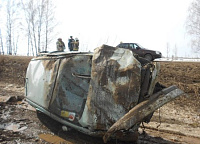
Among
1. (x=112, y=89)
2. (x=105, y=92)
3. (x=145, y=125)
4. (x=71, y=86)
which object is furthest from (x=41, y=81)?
(x=145, y=125)

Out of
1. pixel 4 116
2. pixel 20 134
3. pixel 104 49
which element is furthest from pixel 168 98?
pixel 4 116

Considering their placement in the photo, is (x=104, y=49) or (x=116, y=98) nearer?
(x=116, y=98)

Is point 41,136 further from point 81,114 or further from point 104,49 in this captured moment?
point 104,49

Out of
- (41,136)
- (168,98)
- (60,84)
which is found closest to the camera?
(168,98)

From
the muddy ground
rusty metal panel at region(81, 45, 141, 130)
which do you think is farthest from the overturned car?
the muddy ground

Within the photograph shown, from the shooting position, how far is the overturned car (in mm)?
2850

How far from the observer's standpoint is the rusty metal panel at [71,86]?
335cm

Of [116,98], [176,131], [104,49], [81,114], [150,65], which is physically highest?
[104,49]

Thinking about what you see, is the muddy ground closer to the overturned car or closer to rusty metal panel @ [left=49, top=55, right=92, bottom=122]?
the overturned car

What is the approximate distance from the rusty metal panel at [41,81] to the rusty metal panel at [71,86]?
0.18m

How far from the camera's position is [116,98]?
296cm

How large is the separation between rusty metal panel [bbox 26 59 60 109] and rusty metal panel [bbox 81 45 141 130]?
3.06 ft

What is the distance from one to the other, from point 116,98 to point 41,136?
1.83 meters

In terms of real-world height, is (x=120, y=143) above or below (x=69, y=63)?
below
